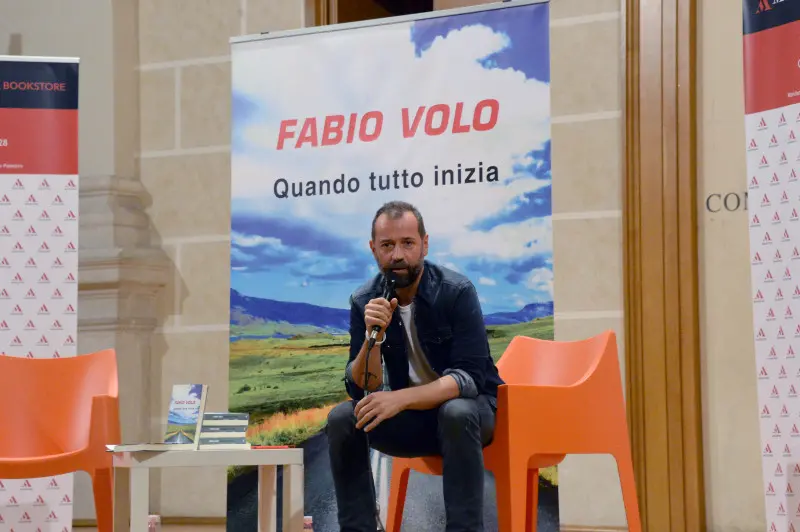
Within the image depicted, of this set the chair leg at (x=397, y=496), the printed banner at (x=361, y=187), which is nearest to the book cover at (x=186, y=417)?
the chair leg at (x=397, y=496)

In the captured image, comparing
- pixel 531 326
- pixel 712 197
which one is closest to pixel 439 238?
pixel 531 326

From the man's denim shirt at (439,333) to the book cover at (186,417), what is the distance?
0.46 meters

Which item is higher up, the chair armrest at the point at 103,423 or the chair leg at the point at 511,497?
the chair armrest at the point at 103,423

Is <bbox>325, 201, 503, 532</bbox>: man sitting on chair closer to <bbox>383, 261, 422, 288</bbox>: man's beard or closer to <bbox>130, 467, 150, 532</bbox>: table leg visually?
<bbox>383, 261, 422, 288</bbox>: man's beard

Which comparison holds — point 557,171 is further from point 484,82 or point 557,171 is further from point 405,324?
point 405,324

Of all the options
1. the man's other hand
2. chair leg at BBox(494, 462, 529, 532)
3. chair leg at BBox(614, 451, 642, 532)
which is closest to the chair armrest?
the man's other hand

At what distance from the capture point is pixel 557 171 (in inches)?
185

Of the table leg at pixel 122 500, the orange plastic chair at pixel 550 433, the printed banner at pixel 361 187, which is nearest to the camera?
the table leg at pixel 122 500

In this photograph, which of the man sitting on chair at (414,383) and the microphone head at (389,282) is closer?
the man sitting on chair at (414,383)

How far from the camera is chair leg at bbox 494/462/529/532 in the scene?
3014mm

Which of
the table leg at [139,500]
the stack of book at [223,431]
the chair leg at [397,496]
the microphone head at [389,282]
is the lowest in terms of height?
the chair leg at [397,496]

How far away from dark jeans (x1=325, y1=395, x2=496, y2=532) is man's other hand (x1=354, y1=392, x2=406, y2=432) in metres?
0.06

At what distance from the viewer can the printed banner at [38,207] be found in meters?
4.22

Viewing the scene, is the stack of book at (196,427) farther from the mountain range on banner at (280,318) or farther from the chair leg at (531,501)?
the mountain range on banner at (280,318)
